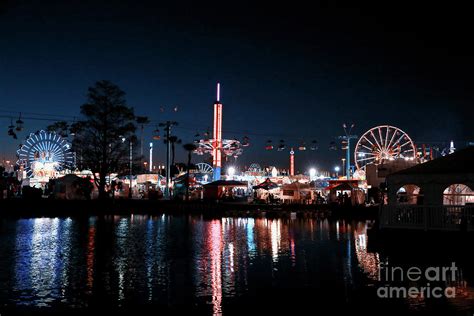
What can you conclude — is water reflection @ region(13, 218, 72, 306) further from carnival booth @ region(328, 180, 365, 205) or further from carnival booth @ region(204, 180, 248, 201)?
carnival booth @ region(204, 180, 248, 201)

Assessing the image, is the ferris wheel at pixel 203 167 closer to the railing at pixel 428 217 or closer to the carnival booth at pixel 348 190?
the carnival booth at pixel 348 190

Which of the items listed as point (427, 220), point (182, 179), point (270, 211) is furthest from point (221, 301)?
point (182, 179)

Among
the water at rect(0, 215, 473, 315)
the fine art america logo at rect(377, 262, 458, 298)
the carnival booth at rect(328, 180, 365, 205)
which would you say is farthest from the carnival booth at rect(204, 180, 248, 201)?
the fine art america logo at rect(377, 262, 458, 298)

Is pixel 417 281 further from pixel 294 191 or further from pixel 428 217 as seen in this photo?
pixel 294 191

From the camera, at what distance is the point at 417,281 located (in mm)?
11961

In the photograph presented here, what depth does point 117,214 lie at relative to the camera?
38.2m

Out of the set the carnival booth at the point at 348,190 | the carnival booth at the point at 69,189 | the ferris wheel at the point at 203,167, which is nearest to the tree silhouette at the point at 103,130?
the carnival booth at the point at 69,189

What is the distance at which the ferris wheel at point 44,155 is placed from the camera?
230ft

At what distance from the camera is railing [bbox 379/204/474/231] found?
56.2 ft

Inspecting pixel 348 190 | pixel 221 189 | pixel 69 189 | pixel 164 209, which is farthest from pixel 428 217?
pixel 221 189

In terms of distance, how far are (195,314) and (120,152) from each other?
3704cm

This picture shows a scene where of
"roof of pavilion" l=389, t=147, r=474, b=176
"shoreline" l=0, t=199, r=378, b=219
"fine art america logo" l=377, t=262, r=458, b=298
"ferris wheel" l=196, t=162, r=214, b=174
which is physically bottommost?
"fine art america logo" l=377, t=262, r=458, b=298

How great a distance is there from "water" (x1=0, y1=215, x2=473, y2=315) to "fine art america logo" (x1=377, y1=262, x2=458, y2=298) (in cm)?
32

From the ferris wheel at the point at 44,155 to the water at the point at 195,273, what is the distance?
53.3 meters
